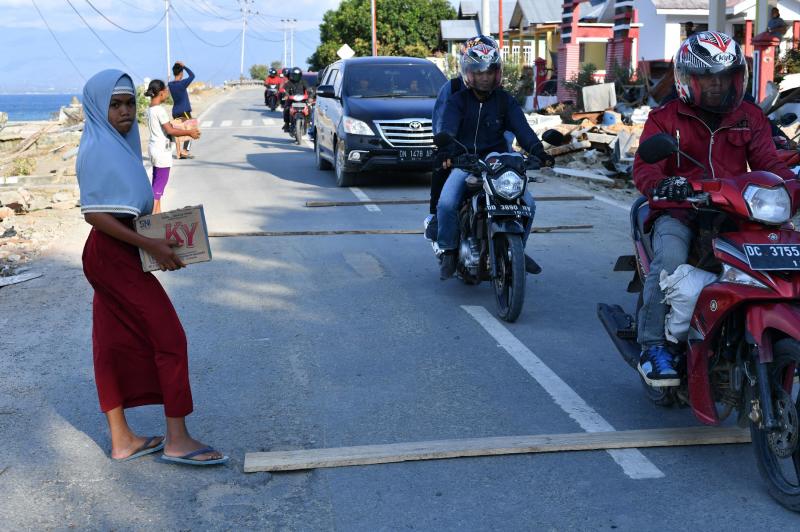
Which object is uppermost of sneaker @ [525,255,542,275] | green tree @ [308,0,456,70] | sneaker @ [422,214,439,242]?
green tree @ [308,0,456,70]

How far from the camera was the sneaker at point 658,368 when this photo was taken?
4477 millimetres

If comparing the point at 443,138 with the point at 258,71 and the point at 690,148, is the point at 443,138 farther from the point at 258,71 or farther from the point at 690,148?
the point at 258,71

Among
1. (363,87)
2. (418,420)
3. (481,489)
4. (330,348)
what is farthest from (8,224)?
(481,489)

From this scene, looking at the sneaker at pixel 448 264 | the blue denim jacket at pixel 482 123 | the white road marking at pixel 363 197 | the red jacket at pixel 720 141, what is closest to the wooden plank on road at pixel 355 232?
the white road marking at pixel 363 197

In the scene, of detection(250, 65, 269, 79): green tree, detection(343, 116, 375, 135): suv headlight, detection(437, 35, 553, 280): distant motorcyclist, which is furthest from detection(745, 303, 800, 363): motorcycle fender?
detection(250, 65, 269, 79): green tree

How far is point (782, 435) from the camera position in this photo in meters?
3.88

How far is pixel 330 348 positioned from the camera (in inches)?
256

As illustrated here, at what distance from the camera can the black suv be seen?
587 inches

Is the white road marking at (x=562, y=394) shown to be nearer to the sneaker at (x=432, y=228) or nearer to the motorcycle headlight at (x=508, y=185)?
the sneaker at (x=432, y=228)

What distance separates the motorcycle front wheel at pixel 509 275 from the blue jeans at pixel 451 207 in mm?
650

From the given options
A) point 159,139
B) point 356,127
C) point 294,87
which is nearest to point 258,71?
point 294,87

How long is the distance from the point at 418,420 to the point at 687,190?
1.85 metres

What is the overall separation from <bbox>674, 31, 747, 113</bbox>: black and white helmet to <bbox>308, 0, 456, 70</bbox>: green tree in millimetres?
66894

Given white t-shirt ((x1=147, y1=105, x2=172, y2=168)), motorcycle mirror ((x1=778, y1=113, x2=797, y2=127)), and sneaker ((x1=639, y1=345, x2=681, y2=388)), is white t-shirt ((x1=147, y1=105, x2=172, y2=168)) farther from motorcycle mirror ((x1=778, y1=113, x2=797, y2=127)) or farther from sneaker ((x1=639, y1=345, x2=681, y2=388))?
sneaker ((x1=639, y1=345, x2=681, y2=388))
